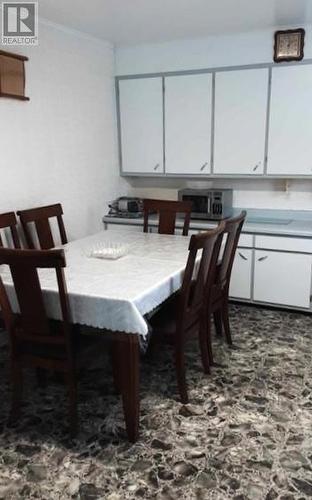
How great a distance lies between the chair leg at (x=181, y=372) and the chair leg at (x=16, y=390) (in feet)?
2.80

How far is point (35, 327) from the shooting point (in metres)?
2.13

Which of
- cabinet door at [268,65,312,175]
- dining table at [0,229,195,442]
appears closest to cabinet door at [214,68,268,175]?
cabinet door at [268,65,312,175]

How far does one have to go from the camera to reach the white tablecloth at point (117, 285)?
2014mm

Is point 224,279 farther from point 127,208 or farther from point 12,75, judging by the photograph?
point 12,75

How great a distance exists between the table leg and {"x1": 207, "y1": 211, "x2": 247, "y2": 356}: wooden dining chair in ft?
2.66

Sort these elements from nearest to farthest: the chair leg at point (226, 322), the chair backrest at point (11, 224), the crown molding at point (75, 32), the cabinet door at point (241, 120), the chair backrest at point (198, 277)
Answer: the chair backrest at point (198, 277)
the chair backrest at point (11, 224)
the chair leg at point (226, 322)
the crown molding at point (75, 32)
the cabinet door at point (241, 120)

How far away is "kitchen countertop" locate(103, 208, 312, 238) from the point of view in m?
3.66

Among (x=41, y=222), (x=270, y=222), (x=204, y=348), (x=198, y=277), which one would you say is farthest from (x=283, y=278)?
(x=41, y=222)

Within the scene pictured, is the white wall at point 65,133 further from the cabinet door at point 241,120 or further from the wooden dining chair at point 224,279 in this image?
the wooden dining chair at point 224,279

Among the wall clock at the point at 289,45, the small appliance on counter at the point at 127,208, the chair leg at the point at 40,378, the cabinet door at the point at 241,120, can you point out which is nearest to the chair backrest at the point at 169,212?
Result: the small appliance on counter at the point at 127,208

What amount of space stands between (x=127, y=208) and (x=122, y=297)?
2.39 m

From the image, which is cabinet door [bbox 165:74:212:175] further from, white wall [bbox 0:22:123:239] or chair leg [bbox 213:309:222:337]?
chair leg [bbox 213:309:222:337]

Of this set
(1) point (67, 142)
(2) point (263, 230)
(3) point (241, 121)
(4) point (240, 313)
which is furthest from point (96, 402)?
(3) point (241, 121)

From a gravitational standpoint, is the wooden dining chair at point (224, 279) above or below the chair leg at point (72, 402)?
above
